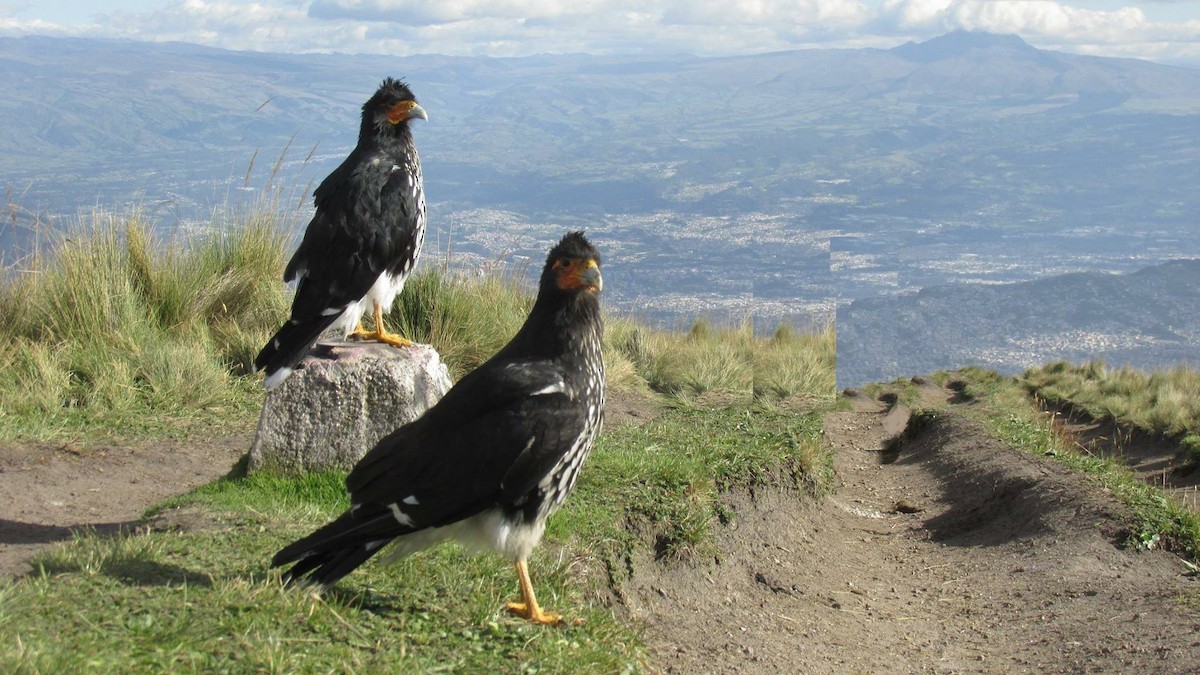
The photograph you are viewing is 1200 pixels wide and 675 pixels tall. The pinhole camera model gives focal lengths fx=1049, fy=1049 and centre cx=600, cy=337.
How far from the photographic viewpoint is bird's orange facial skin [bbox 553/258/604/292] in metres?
4.23

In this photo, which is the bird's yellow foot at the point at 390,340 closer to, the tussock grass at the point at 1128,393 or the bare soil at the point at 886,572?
the bare soil at the point at 886,572

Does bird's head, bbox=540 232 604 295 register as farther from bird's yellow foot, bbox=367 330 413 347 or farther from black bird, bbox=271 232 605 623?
bird's yellow foot, bbox=367 330 413 347

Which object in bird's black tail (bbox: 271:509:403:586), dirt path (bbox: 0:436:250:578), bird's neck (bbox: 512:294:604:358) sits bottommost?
dirt path (bbox: 0:436:250:578)

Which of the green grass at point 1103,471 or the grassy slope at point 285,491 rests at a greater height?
the grassy slope at point 285,491

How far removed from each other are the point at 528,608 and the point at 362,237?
2.96 metres

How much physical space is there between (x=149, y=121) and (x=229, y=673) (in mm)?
86477

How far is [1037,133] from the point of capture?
13288 centimetres

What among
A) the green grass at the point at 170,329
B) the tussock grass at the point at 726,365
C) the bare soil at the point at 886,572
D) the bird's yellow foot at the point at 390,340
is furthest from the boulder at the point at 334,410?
the tussock grass at the point at 726,365

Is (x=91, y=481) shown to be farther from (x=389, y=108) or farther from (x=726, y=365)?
(x=726, y=365)

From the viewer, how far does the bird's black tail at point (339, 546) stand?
3.76m

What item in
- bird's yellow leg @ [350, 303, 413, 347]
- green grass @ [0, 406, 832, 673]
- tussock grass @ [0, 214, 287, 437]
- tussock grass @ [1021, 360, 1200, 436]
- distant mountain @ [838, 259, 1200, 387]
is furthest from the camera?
distant mountain @ [838, 259, 1200, 387]

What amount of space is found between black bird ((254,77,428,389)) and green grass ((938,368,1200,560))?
189 inches

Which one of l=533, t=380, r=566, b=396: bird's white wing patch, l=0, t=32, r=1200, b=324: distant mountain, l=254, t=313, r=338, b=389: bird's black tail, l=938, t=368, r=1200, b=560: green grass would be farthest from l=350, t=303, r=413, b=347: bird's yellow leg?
l=938, t=368, r=1200, b=560: green grass

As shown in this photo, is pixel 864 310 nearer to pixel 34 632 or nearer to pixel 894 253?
pixel 34 632
